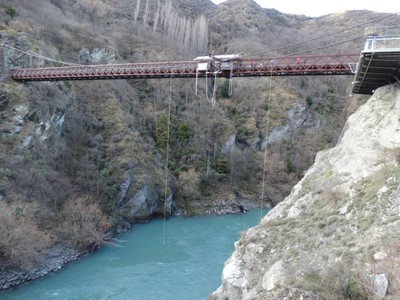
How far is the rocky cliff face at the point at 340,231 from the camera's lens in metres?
6.08

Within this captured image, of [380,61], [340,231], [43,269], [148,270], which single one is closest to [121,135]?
[148,270]

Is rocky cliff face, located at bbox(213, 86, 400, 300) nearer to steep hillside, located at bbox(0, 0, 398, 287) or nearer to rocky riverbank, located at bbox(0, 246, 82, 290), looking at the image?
rocky riverbank, located at bbox(0, 246, 82, 290)

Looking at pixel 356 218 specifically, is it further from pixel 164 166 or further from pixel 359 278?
pixel 164 166

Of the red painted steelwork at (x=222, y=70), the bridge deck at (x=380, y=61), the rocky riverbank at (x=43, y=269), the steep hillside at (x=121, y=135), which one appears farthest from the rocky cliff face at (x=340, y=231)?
the steep hillside at (x=121, y=135)

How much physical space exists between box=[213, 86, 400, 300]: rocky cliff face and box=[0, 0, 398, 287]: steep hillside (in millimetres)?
10706

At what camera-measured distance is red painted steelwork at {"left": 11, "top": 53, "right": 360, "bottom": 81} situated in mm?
16125

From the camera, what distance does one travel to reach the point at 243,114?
38.5 meters

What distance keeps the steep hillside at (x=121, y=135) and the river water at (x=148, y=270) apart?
40.7 inches

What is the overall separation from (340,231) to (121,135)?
2113 centimetres

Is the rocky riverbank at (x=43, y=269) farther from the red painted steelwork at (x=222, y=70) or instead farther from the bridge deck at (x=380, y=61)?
the bridge deck at (x=380, y=61)

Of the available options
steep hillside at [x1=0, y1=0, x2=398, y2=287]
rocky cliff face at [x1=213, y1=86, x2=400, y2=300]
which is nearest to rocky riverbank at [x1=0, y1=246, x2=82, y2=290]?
steep hillside at [x1=0, y1=0, x2=398, y2=287]

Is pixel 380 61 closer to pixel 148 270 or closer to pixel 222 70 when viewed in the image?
pixel 222 70

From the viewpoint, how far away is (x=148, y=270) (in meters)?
17.2

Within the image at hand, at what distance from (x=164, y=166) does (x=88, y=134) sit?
7057 mm
